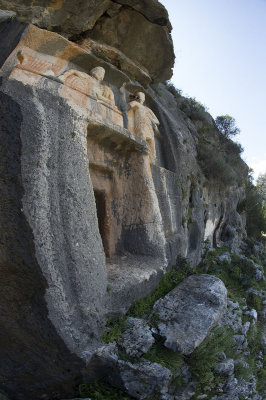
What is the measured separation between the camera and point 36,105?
133 inches

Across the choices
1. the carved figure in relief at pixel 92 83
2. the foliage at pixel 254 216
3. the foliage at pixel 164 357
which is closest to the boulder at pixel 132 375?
the foliage at pixel 164 357

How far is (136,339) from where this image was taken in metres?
3.26

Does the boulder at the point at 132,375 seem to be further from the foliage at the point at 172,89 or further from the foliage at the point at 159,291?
the foliage at the point at 172,89

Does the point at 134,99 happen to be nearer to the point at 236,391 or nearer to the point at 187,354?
the point at 187,354

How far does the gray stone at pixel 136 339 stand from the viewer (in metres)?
3.13

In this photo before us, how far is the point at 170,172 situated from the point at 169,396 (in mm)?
4236

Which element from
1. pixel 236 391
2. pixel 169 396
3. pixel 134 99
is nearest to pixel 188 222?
pixel 134 99

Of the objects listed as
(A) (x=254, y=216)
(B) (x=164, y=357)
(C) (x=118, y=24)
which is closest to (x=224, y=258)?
(B) (x=164, y=357)

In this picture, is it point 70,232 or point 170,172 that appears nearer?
point 70,232

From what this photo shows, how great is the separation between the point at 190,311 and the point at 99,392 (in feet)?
5.36

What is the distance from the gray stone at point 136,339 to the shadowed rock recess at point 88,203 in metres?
0.01

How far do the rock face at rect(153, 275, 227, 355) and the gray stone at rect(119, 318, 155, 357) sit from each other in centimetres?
21

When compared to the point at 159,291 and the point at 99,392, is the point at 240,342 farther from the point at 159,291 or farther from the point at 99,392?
the point at 99,392

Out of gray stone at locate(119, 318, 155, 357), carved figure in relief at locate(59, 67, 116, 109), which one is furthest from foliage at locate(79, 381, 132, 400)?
carved figure in relief at locate(59, 67, 116, 109)
